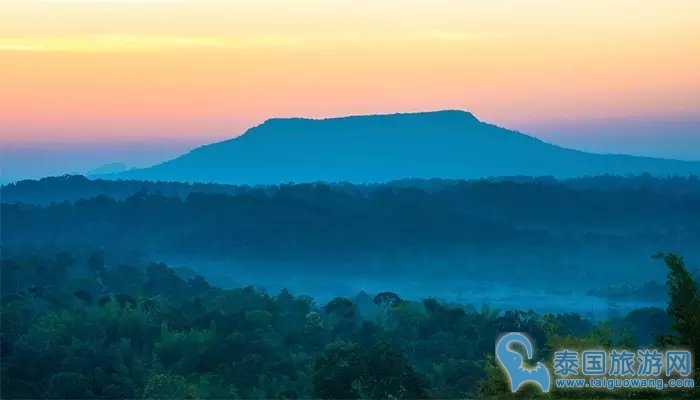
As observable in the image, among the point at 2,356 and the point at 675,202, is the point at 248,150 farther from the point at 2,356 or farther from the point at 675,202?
the point at 2,356

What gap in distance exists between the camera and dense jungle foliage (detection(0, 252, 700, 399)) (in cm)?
2386

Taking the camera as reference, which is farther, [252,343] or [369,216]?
[369,216]

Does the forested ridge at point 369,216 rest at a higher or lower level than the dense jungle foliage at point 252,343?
higher

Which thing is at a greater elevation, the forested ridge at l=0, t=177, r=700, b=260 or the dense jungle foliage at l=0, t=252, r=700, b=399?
the forested ridge at l=0, t=177, r=700, b=260

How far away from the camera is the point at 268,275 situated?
111 m

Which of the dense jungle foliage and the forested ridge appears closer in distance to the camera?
the dense jungle foliage

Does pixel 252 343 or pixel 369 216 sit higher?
pixel 369 216

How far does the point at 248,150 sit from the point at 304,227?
77866mm

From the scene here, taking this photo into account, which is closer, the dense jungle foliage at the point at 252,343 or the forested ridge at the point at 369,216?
the dense jungle foliage at the point at 252,343

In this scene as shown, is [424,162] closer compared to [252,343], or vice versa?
[252,343]

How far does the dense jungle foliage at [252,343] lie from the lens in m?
23.9

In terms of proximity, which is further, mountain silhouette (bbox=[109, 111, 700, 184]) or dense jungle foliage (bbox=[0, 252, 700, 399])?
mountain silhouette (bbox=[109, 111, 700, 184])

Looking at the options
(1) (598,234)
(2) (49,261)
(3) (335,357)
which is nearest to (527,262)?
(1) (598,234)

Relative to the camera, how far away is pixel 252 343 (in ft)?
127
